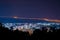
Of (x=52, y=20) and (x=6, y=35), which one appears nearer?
(x=6, y=35)

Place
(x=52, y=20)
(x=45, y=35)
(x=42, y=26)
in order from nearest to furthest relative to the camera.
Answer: (x=45, y=35) → (x=42, y=26) → (x=52, y=20)

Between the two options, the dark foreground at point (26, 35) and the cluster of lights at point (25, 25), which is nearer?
the dark foreground at point (26, 35)

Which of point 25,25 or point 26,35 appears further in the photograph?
point 25,25

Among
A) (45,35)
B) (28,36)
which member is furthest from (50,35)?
(28,36)

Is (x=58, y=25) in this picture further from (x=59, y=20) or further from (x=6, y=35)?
(x=6, y=35)

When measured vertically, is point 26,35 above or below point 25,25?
below

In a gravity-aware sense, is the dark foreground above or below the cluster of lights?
below

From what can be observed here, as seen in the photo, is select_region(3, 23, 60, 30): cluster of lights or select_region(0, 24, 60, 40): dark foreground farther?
select_region(3, 23, 60, 30): cluster of lights

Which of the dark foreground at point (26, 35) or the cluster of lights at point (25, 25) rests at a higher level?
the cluster of lights at point (25, 25)

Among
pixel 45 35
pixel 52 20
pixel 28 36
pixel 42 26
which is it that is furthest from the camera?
pixel 52 20

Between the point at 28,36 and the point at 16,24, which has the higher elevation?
the point at 16,24
